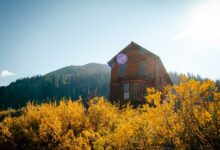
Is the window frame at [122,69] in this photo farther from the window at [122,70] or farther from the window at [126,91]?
Result: the window at [126,91]

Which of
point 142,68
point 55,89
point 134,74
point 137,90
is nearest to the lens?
point 137,90

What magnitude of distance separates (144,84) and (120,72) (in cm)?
415

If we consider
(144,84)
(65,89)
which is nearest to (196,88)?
(144,84)

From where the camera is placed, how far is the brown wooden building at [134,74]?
865 inches

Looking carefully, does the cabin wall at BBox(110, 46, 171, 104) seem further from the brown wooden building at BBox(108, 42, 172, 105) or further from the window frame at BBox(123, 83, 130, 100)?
the window frame at BBox(123, 83, 130, 100)

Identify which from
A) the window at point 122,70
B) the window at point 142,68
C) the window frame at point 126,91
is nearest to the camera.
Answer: the window frame at point 126,91

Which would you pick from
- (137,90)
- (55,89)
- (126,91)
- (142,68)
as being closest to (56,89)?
(55,89)

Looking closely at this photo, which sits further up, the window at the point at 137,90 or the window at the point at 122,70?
the window at the point at 122,70

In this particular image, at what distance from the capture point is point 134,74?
23.4m

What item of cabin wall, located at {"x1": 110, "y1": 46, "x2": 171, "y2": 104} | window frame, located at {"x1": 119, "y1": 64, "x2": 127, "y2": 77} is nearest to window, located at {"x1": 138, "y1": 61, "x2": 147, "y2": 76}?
cabin wall, located at {"x1": 110, "y1": 46, "x2": 171, "y2": 104}

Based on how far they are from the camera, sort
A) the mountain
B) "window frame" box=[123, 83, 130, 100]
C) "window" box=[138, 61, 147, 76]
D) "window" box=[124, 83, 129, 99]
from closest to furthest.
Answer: "window frame" box=[123, 83, 130, 100] → "window" box=[124, 83, 129, 99] → "window" box=[138, 61, 147, 76] → the mountain

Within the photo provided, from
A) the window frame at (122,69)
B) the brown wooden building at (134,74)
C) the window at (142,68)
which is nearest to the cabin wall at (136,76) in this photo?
the brown wooden building at (134,74)

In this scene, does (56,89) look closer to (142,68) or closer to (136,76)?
(142,68)

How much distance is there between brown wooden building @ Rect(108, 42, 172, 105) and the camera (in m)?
22.0
